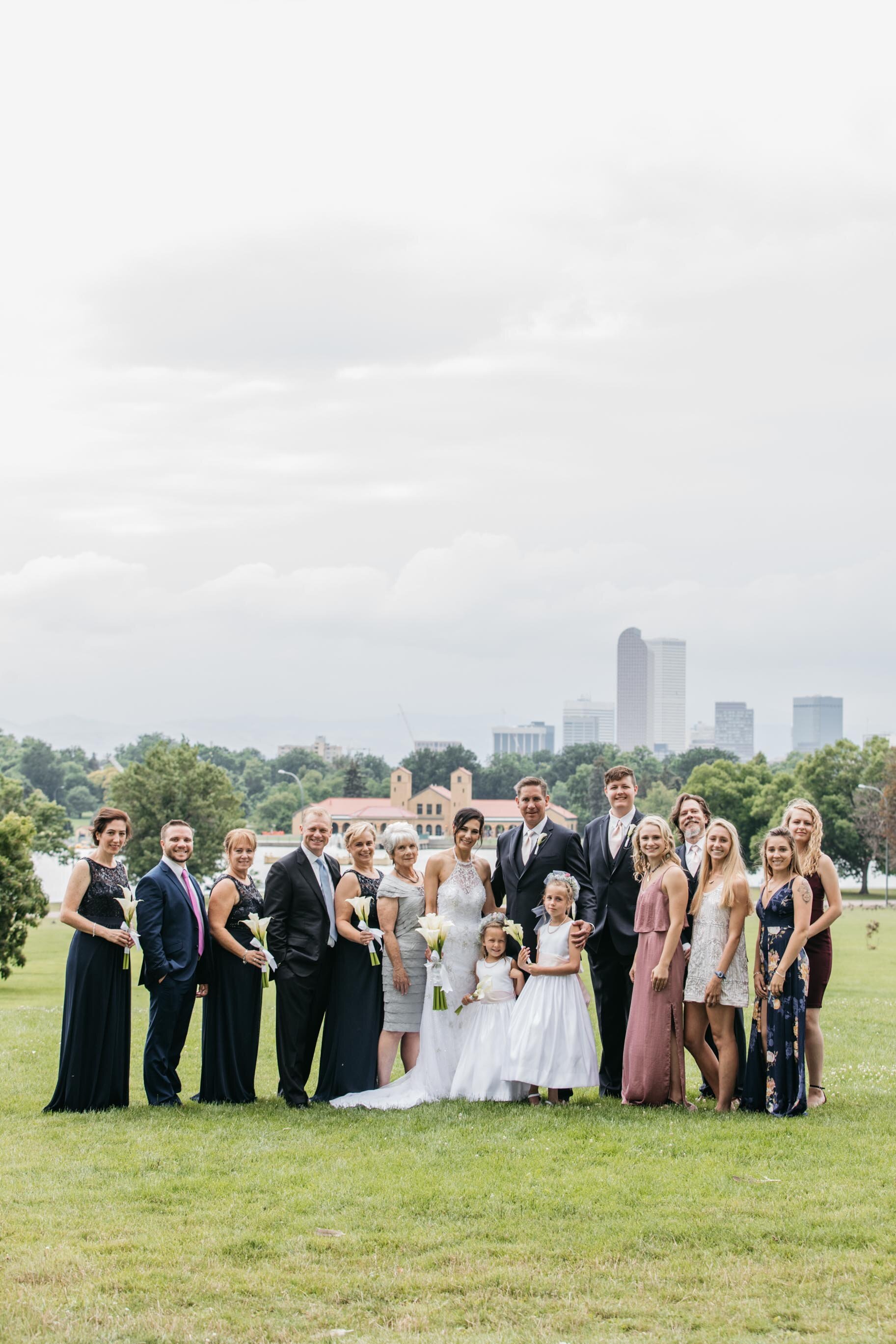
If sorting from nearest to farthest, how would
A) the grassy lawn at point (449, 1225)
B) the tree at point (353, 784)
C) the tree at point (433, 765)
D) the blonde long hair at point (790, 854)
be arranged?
the grassy lawn at point (449, 1225) < the blonde long hair at point (790, 854) < the tree at point (353, 784) < the tree at point (433, 765)

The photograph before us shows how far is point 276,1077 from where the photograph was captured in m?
12.9

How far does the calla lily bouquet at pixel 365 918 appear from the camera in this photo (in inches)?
403

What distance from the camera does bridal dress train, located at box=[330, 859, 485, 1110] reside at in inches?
398

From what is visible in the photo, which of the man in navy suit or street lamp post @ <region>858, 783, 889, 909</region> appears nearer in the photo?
the man in navy suit

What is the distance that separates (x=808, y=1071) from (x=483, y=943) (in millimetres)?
2707

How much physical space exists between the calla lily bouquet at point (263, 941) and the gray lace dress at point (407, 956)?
0.93 m

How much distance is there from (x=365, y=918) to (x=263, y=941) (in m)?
0.88

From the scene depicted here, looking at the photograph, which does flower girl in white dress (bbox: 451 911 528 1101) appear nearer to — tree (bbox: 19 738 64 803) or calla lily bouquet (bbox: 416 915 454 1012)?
calla lily bouquet (bbox: 416 915 454 1012)

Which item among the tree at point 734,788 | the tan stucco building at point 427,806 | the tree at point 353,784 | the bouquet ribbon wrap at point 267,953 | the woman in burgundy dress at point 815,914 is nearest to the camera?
the woman in burgundy dress at point 815,914

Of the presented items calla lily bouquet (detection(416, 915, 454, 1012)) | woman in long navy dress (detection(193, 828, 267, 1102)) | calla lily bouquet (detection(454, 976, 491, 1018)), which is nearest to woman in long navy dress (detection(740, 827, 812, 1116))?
calla lily bouquet (detection(454, 976, 491, 1018))

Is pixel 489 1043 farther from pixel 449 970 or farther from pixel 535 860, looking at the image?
pixel 535 860

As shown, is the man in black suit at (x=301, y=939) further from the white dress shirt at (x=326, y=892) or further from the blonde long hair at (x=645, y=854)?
the blonde long hair at (x=645, y=854)

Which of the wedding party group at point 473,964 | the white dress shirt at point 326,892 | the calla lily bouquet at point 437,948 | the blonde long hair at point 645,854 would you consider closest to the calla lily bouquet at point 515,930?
the wedding party group at point 473,964

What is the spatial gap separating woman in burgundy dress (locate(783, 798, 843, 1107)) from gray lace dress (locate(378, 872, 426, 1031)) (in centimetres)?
301
